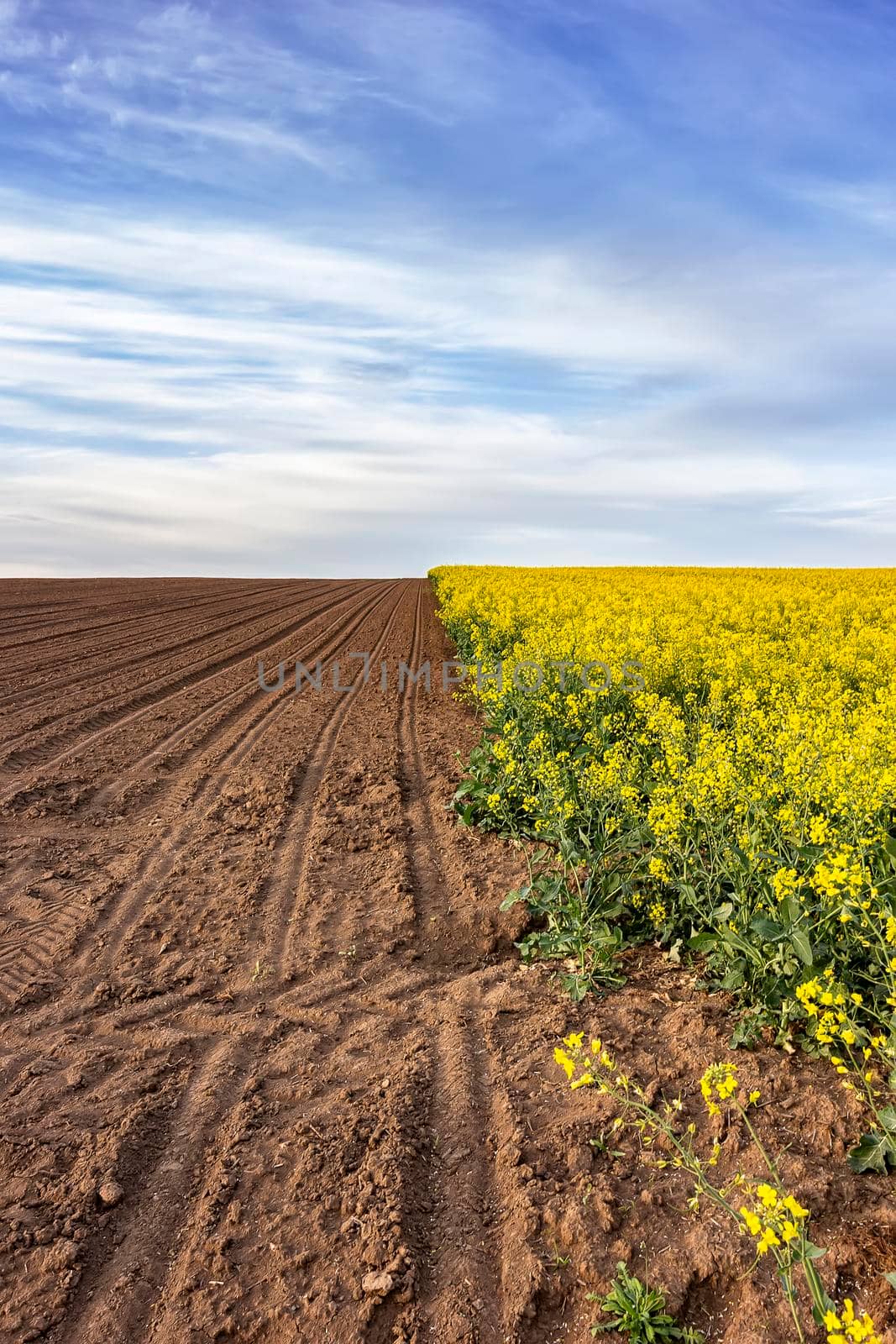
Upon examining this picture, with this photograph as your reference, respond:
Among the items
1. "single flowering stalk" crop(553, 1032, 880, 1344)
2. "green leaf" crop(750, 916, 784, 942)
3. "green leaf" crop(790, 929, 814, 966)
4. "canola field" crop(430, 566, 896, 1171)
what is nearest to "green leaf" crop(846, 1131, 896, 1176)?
"canola field" crop(430, 566, 896, 1171)

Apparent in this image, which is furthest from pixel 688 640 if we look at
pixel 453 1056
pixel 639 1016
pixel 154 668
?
pixel 154 668

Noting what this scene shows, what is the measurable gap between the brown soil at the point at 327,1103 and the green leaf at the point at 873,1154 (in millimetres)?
59

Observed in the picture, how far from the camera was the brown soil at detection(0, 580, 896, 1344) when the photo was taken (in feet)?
10.1

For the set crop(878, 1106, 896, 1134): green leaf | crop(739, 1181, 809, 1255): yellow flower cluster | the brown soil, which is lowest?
the brown soil

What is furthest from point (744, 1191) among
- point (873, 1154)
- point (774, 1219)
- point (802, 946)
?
point (802, 946)

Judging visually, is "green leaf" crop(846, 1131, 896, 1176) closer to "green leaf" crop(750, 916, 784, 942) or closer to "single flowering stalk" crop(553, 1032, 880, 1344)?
"single flowering stalk" crop(553, 1032, 880, 1344)

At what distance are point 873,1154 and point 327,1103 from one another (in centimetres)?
243

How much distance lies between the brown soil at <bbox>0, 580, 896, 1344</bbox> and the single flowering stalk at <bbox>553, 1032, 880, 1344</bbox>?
0.11 metres

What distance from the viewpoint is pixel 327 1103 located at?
406 cm

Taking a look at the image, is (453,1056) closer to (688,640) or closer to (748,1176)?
(748,1176)

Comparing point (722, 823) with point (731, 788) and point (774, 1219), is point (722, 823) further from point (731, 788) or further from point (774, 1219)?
point (774, 1219)

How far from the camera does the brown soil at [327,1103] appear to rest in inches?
121

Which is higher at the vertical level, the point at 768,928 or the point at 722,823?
the point at 722,823

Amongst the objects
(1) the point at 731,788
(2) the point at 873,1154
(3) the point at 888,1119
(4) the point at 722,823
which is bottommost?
(2) the point at 873,1154
